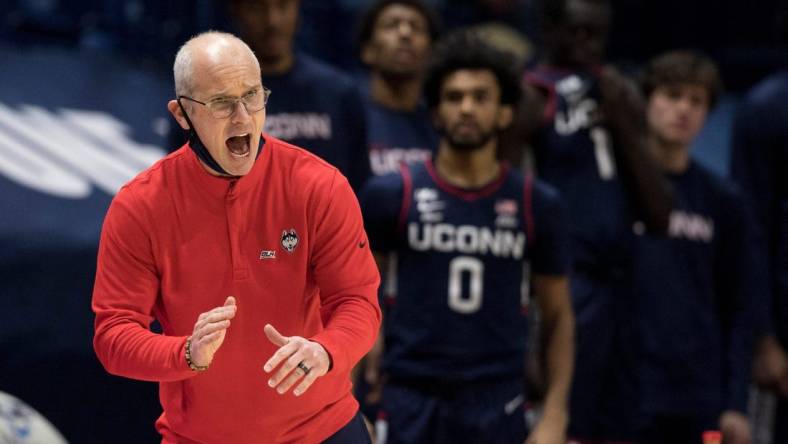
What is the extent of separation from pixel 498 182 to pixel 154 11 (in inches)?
122

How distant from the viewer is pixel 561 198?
5.16 meters

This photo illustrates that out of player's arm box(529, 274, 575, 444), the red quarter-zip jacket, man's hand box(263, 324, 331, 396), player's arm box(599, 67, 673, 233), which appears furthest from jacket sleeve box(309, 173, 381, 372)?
player's arm box(599, 67, 673, 233)

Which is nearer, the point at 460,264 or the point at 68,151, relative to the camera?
the point at 460,264

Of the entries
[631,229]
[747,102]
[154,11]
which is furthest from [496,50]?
[154,11]

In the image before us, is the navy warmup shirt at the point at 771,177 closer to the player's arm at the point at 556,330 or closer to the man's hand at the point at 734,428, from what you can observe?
the man's hand at the point at 734,428

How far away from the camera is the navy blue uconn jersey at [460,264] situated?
4316 millimetres

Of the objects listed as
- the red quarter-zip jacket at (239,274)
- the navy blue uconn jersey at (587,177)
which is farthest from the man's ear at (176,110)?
the navy blue uconn jersey at (587,177)

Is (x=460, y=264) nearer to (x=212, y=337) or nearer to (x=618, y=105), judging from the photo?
(x=618, y=105)

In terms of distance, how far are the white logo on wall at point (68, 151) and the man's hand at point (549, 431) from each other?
232 cm

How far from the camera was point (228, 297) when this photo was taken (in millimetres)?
2689

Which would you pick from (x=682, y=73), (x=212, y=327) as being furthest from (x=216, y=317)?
(x=682, y=73)

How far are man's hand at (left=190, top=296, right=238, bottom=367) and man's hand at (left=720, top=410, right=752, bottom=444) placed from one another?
132 inches

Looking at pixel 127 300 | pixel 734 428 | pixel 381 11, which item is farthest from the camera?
pixel 381 11

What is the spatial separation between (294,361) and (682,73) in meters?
3.57
